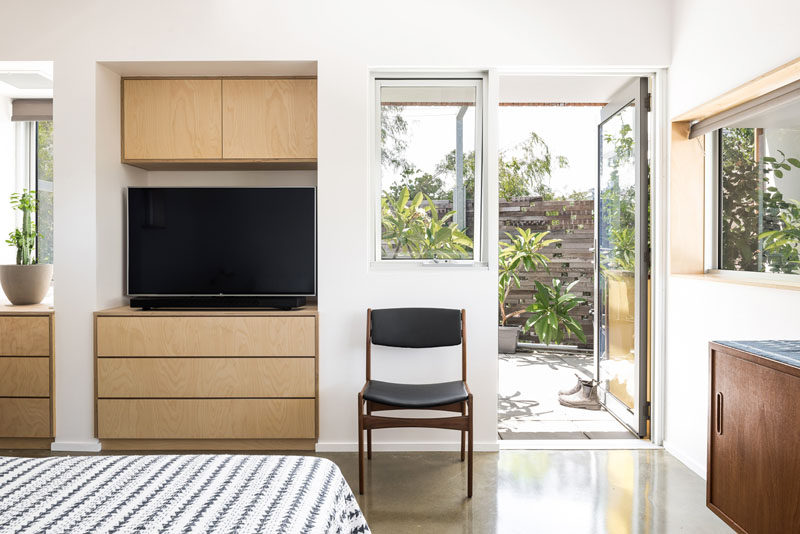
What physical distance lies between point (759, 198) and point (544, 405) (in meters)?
2.24

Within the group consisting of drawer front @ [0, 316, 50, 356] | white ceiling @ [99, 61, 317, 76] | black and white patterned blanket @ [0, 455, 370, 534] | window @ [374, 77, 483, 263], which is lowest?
black and white patterned blanket @ [0, 455, 370, 534]

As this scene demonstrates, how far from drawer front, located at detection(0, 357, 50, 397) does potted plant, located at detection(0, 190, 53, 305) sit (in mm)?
448

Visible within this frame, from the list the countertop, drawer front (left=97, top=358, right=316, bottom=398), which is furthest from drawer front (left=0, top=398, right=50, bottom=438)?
the countertop

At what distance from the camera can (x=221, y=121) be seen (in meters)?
3.44

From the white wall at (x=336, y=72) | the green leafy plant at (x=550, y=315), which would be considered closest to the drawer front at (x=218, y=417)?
the white wall at (x=336, y=72)

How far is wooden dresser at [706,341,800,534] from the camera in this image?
5.21 feet

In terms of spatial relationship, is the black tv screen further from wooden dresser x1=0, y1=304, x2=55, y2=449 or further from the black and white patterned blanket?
the black and white patterned blanket

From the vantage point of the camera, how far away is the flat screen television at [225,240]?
3.46 metres

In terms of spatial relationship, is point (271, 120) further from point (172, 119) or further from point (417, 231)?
point (417, 231)

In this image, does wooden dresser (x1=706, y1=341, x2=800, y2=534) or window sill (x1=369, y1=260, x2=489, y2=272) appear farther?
window sill (x1=369, y1=260, x2=489, y2=272)

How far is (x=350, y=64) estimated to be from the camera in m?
3.30

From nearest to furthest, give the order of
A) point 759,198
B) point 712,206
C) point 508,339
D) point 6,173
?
point 759,198
point 712,206
point 6,173
point 508,339

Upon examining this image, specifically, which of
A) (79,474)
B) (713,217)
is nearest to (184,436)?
(79,474)

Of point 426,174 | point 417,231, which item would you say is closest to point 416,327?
point 417,231
